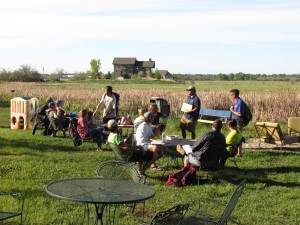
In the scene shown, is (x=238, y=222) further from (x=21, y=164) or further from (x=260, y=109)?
(x=260, y=109)

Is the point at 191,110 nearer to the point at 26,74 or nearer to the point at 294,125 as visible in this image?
the point at 294,125

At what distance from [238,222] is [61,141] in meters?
7.87

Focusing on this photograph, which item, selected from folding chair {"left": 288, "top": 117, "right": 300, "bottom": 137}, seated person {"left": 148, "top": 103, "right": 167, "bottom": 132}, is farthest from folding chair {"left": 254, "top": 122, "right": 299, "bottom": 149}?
seated person {"left": 148, "top": 103, "right": 167, "bottom": 132}

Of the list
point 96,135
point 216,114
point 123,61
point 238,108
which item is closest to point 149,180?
point 96,135

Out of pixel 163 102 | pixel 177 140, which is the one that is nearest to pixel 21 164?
pixel 177 140

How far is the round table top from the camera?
441cm

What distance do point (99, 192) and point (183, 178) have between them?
3773 millimetres

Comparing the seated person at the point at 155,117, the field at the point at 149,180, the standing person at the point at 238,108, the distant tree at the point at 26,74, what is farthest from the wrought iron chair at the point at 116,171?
the distant tree at the point at 26,74

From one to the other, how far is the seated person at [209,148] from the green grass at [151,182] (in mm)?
465

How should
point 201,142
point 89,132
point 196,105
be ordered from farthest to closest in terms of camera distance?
point 196,105, point 89,132, point 201,142

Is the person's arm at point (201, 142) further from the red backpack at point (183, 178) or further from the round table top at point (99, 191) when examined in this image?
the round table top at point (99, 191)

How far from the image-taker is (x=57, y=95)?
27875 millimetres

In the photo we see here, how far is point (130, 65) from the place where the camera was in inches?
5276

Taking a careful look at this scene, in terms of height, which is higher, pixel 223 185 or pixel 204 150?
pixel 204 150
